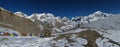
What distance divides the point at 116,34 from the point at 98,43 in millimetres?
909

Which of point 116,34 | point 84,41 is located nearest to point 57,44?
point 84,41

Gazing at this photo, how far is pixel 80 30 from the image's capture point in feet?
27.6

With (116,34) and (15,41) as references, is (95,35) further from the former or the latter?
(15,41)

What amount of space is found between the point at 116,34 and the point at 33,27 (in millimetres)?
165561

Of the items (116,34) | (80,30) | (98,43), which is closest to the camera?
(98,43)

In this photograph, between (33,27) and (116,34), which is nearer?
(116,34)

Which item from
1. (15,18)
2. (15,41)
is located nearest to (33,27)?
(15,18)

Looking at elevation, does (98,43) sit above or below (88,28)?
below

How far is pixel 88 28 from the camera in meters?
8.43

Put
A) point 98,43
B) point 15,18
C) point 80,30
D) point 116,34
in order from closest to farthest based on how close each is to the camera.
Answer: point 98,43
point 116,34
point 80,30
point 15,18

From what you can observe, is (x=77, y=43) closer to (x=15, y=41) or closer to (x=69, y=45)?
(x=69, y=45)

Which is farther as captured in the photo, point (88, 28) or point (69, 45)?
point (88, 28)

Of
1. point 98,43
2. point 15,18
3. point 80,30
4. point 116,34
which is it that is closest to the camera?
point 98,43

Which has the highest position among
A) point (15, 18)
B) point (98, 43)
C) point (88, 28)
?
point (15, 18)
